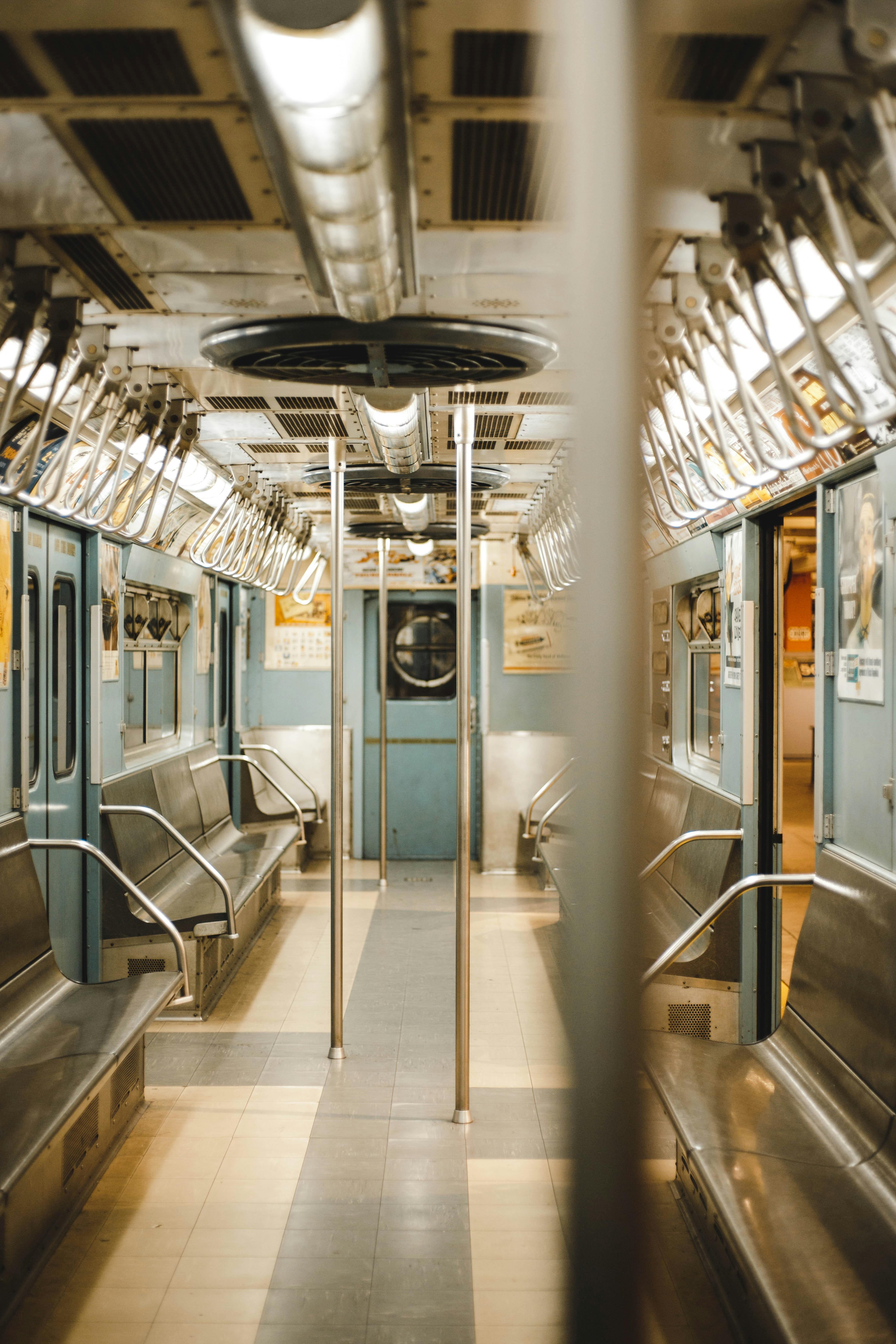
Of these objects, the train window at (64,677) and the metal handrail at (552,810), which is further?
the train window at (64,677)

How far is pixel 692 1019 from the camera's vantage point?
4.41 meters

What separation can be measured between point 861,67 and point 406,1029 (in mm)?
4218

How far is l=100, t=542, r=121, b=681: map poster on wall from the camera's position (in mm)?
5059

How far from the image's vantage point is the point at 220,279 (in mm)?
2650

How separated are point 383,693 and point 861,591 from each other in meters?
4.85

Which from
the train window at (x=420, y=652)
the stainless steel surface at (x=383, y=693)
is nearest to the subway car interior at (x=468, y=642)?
the stainless steel surface at (x=383, y=693)

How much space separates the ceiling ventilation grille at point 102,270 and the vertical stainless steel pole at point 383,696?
14.7 feet

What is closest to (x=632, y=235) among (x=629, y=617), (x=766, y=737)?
(x=629, y=617)

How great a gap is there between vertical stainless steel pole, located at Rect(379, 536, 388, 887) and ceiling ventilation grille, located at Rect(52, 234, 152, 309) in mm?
4482

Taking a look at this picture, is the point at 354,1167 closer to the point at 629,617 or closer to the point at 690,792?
the point at 690,792

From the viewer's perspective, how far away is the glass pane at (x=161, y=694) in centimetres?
643

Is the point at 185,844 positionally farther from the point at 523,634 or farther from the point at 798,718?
the point at 798,718

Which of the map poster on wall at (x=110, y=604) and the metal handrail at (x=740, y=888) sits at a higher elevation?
the map poster on wall at (x=110, y=604)

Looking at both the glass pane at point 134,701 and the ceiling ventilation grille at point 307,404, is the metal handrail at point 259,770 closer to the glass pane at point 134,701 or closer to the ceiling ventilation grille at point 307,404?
the glass pane at point 134,701
